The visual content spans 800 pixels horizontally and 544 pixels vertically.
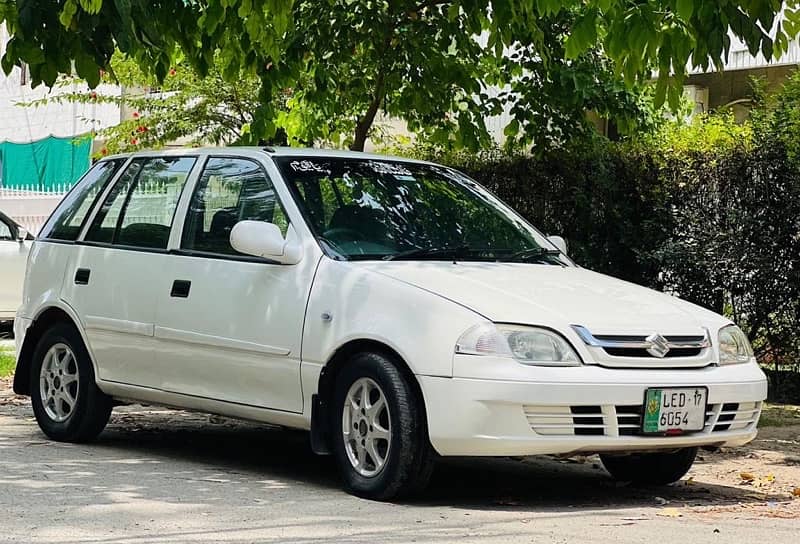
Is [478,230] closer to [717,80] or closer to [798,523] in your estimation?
[798,523]

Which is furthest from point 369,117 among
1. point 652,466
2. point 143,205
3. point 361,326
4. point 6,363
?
point 361,326

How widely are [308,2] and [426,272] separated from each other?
6.15 metres

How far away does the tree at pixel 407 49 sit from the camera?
26.7ft

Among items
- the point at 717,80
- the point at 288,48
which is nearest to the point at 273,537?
the point at 288,48

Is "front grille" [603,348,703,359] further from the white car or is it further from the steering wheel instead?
the steering wheel

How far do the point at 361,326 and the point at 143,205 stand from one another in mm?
2299

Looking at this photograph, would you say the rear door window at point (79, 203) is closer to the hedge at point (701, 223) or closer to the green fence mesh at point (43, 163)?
the hedge at point (701, 223)

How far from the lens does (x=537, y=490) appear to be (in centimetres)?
775

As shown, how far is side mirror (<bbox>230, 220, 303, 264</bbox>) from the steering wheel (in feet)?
0.66

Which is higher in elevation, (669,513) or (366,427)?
(366,427)

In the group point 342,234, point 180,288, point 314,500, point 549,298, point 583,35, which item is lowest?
point 314,500

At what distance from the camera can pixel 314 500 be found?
23.1 feet

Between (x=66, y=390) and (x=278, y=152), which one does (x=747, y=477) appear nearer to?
(x=278, y=152)

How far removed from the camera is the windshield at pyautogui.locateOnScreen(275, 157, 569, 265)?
25.5ft
